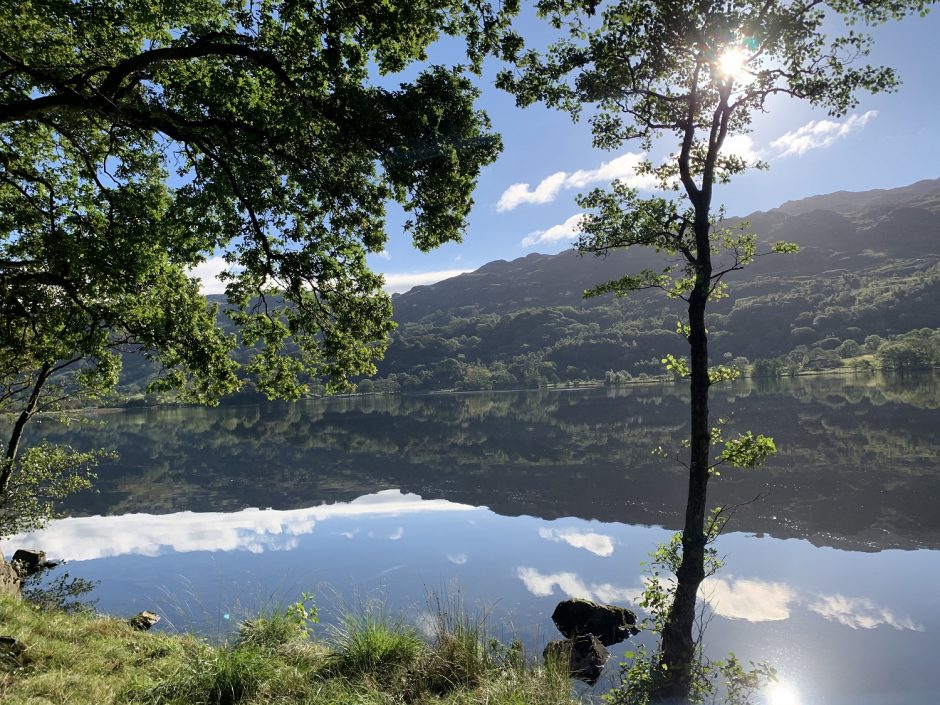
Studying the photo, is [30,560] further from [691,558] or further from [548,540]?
[691,558]

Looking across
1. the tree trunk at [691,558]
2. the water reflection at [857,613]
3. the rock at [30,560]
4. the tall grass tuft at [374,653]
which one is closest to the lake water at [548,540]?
the water reflection at [857,613]

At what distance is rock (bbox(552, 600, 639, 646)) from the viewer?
1520 centimetres

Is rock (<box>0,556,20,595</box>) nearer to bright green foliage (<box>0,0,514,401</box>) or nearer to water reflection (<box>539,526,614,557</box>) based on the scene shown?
bright green foliage (<box>0,0,514,401</box>)

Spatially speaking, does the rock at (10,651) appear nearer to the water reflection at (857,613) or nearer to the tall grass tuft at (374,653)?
the tall grass tuft at (374,653)

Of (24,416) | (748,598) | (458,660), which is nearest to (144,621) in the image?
(24,416)

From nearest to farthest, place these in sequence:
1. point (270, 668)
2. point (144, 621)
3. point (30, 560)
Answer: point (270, 668) < point (144, 621) < point (30, 560)

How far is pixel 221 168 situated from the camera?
39.7ft

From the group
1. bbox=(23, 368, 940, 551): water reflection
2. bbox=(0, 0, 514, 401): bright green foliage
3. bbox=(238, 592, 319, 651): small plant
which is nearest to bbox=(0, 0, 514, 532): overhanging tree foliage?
bbox=(0, 0, 514, 401): bright green foliage

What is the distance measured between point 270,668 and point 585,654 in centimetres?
834

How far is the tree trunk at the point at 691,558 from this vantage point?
10.5 metres

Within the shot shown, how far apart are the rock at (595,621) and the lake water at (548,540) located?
80cm

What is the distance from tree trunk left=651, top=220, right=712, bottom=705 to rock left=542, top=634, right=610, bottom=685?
244 centimetres

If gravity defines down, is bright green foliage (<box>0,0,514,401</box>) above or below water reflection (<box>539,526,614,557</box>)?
above

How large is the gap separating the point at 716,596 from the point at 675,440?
4347 cm
